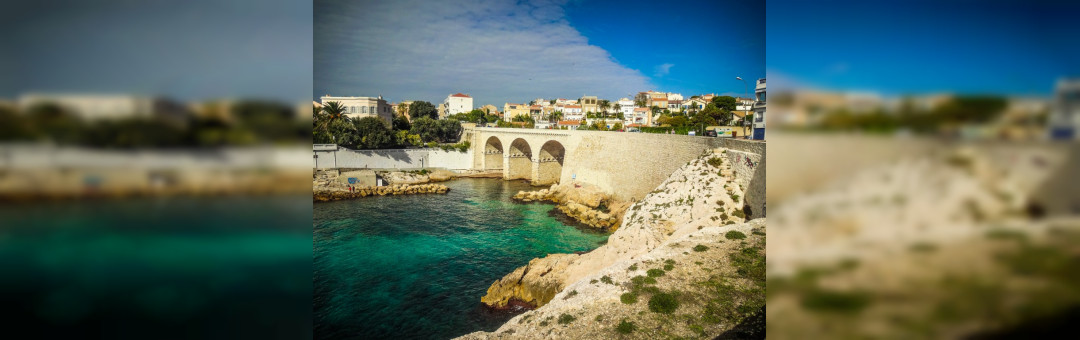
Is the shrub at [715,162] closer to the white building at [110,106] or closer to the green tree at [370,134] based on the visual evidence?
the white building at [110,106]

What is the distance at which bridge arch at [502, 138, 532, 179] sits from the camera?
2909cm

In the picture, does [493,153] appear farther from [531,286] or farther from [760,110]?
[531,286]

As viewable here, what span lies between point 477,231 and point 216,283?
47.0 ft

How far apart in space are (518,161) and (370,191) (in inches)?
404

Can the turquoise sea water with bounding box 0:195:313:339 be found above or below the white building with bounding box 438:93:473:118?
below

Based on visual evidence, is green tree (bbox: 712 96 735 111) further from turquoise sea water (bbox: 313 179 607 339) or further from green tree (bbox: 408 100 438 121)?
green tree (bbox: 408 100 438 121)

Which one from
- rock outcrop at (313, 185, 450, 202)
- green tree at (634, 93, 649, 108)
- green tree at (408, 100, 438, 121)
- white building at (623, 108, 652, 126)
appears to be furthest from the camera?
green tree at (634, 93, 649, 108)

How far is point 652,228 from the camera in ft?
35.3

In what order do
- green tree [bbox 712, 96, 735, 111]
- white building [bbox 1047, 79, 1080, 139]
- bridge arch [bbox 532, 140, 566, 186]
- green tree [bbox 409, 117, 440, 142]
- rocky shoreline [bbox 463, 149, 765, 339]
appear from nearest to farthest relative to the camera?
white building [bbox 1047, 79, 1080, 139] → rocky shoreline [bbox 463, 149, 765, 339] → bridge arch [bbox 532, 140, 566, 186] → green tree [bbox 409, 117, 440, 142] → green tree [bbox 712, 96, 735, 111]

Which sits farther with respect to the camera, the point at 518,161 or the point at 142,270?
the point at 518,161

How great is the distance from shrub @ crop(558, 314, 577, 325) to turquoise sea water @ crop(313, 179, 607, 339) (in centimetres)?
248

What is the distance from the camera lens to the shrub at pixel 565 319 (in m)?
6.29

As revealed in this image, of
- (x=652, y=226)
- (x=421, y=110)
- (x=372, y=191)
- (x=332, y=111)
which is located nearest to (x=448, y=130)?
(x=332, y=111)

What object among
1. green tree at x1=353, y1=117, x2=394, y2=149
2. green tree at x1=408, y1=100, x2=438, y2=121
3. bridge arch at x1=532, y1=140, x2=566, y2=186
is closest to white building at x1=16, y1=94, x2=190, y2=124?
bridge arch at x1=532, y1=140, x2=566, y2=186
